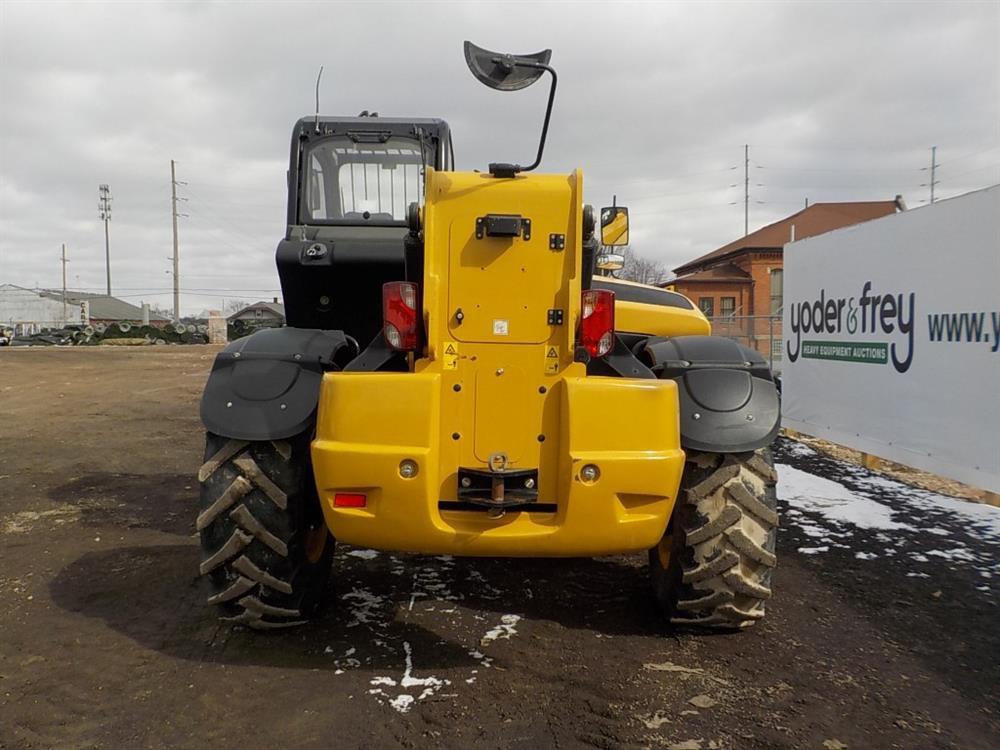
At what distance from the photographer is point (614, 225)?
168 inches

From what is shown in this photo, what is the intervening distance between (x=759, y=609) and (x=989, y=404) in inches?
143

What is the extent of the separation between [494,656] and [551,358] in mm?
1404

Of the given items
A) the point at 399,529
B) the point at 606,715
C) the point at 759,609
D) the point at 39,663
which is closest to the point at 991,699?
the point at 759,609

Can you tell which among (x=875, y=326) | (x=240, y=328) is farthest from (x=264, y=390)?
(x=240, y=328)

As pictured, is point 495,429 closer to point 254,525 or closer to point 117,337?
point 254,525

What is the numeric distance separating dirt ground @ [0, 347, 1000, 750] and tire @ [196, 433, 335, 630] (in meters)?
0.23

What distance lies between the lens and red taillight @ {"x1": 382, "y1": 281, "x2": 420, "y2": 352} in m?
3.25

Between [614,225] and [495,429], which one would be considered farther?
[614,225]

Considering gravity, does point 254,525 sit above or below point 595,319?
below

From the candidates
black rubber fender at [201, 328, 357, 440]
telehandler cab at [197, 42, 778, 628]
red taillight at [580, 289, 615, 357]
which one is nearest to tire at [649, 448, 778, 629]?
telehandler cab at [197, 42, 778, 628]

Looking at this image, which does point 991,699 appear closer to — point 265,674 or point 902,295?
point 265,674

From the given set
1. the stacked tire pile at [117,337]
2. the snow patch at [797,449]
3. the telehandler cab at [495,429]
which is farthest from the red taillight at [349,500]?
the stacked tire pile at [117,337]

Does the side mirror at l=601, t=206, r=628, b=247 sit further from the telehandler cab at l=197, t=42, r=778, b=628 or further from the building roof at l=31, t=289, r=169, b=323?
the building roof at l=31, t=289, r=169, b=323

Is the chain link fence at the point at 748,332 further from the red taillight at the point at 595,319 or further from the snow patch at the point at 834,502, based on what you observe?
Answer: the red taillight at the point at 595,319
